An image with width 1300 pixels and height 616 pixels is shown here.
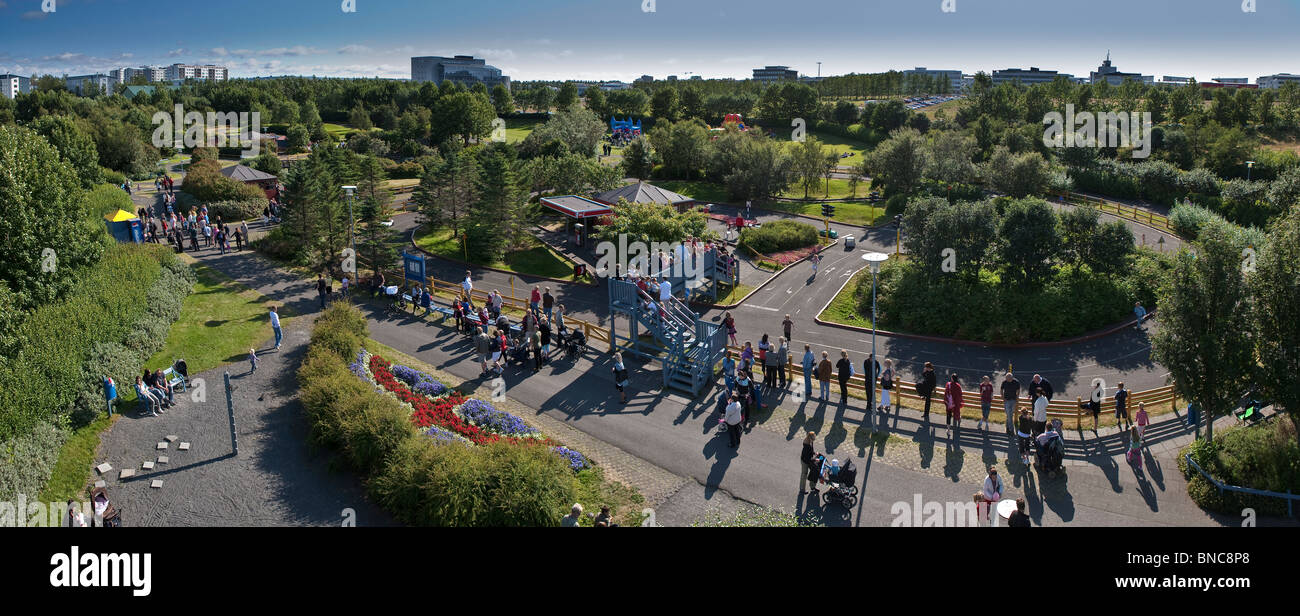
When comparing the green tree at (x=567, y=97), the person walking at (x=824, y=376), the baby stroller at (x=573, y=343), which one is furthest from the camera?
the green tree at (x=567, y=97)

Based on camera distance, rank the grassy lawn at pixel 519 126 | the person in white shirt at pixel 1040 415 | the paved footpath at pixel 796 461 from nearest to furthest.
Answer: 1. the paved footpath at pixel 796 461
2. the person in white shirt at pixel 1040 415
3. the grassy lawn at pixel 519 126

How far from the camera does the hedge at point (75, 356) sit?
15.5m

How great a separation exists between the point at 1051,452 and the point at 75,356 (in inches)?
894

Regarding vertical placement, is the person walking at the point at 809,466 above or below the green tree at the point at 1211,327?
below

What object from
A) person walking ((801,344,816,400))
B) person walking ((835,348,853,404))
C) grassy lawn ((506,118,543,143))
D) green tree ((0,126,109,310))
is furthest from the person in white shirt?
grassy lawn ((506,118,543,143))

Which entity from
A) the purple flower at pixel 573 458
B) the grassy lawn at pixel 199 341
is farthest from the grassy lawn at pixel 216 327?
the purple flower at pixel 573 458

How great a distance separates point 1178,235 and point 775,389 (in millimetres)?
39810

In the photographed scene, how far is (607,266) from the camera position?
33969mm

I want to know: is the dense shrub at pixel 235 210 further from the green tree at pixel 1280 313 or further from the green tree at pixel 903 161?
the green tree at pixel 1280 313

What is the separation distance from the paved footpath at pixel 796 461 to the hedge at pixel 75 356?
8.71 meters

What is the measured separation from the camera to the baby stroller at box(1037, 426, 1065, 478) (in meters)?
15.9

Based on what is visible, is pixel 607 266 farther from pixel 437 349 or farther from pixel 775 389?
pixel 775 389

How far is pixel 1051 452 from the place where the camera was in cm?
1588

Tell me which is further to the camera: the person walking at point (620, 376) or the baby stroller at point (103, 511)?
the person walking at point (620, 376)
